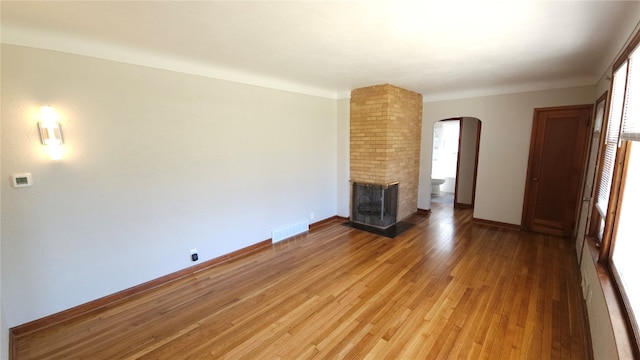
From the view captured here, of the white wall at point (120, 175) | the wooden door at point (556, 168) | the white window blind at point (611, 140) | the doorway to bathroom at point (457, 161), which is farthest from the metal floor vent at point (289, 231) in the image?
the wooden door at point (556, 168)

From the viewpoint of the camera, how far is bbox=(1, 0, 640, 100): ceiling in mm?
1764

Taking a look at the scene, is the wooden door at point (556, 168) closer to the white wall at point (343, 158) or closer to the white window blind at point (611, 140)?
the white window blind at point (611, 140)

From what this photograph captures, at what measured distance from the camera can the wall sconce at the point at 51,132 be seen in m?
2.15

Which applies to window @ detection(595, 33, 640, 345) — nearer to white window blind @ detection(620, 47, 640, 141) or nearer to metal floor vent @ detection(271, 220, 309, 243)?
white window blind @ detection(620, 47, 640, 141)

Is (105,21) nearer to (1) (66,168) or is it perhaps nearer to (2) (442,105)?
(1) (66,168)

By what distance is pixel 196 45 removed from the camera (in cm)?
244

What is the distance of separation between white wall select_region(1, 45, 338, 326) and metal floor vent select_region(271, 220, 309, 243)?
0.27 metres

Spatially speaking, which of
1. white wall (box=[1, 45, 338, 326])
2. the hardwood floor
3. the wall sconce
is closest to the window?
the hardwood floor

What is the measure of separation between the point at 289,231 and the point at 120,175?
8.11ft

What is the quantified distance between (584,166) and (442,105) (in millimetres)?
2349

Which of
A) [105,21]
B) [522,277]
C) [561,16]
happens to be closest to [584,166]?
[522,277]

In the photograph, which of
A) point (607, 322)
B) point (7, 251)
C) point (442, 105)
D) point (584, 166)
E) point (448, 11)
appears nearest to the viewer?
point (607, 322)

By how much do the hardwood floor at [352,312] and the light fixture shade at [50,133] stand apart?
1640 millimetres

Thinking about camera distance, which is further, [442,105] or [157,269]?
[442,105]
